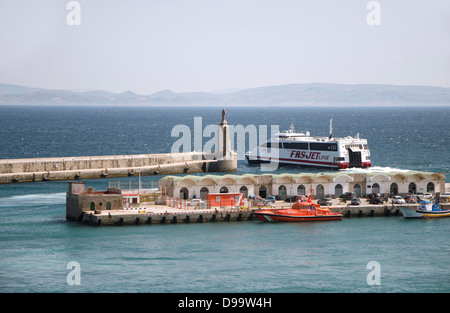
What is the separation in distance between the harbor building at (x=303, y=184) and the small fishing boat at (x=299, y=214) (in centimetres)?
529

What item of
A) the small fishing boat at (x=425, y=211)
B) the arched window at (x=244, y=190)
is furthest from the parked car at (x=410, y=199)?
the arched window at (x=244, y=190)

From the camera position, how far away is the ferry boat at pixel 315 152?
11094cm

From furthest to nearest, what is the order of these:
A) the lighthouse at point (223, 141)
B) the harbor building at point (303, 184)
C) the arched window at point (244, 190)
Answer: the lighthouse at point (223, 141), the arched window at point (244, 190), the harbor building at point (303, 184)

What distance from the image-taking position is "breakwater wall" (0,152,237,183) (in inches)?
3809

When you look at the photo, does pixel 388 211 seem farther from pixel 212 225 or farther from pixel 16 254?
pixel 16 254

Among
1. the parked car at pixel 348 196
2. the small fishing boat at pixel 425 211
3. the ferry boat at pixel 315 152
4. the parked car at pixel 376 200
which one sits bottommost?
the small fishing boat at pixel 425 211

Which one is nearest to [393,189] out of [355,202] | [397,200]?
[397,200]

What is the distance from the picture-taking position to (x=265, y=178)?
241ft

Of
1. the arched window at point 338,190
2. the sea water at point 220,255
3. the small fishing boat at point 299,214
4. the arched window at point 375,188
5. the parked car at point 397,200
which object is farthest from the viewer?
the arched window at point 375,188

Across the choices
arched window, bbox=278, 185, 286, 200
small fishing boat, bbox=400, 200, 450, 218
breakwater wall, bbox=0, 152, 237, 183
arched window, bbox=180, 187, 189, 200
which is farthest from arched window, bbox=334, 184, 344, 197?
breakwater wall, bbox=0, 152, 237, 183

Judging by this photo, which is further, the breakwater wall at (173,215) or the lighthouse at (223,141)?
the lighthouse at (223,141)

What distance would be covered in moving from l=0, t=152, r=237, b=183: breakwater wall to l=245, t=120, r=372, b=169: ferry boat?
10569 mm

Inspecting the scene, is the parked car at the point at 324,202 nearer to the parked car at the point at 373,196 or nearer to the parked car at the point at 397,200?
the parked car at the point at 373,196
